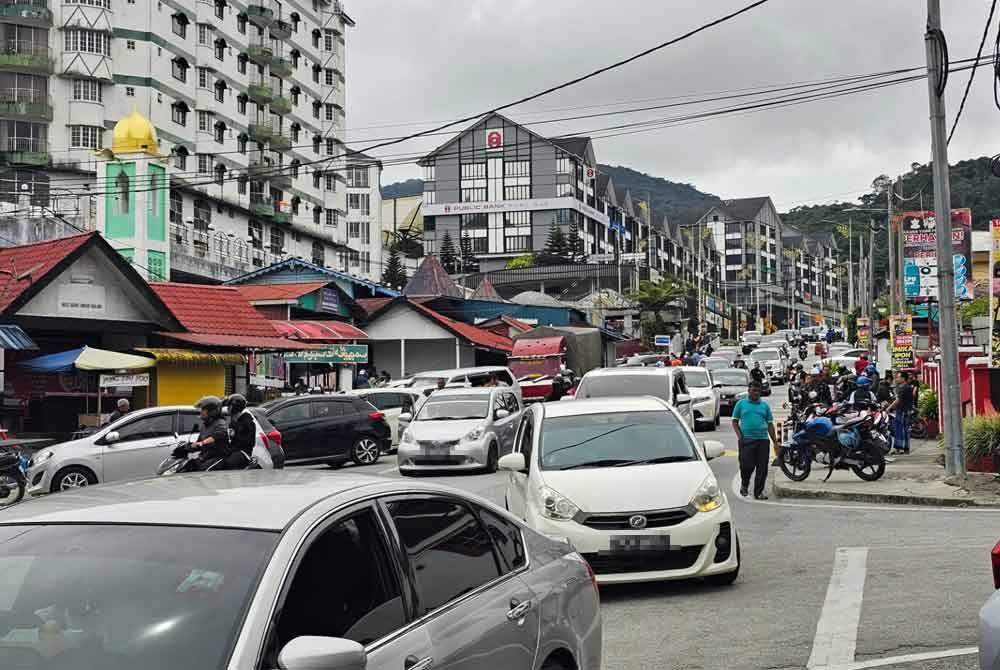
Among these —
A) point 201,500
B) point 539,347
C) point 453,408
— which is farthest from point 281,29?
point 201,500

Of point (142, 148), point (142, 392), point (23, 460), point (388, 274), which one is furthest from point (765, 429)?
point (388, 274)

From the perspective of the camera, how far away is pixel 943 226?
17.8 meters

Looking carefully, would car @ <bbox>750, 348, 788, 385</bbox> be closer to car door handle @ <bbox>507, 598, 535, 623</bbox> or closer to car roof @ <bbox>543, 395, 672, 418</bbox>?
car roof @ <bbox>543, 395, 672, 418</bbox>

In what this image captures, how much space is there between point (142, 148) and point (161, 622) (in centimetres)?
4784

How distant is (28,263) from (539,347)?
24.0 m

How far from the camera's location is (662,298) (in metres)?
88.9

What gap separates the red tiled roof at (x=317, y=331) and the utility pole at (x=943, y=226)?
25666 mm

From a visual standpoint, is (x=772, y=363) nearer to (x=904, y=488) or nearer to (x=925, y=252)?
(x=925, y=252)

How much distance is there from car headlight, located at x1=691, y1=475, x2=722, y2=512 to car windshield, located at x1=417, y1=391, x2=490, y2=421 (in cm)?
1317

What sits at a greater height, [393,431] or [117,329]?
[117,329]

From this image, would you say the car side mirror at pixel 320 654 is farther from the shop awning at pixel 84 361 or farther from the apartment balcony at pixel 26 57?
the apartment balcony at pixel 26 57

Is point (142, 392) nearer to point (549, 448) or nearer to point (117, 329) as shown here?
point (117, 329)

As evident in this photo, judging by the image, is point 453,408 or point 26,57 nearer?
point 453,408

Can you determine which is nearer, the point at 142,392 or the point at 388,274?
the point at 142,392
